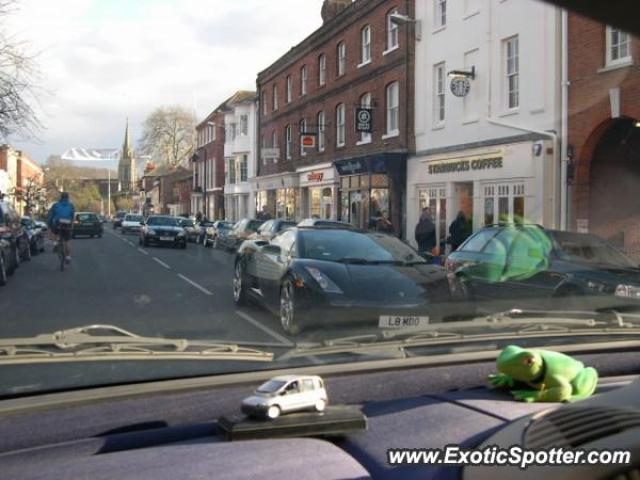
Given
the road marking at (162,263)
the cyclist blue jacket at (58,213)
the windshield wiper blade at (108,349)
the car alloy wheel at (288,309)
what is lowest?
the car alloy wheel at (288,309)

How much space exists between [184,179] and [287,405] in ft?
13.0

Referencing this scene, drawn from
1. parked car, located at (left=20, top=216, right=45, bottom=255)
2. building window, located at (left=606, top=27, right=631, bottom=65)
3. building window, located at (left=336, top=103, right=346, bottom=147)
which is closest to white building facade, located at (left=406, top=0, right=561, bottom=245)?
building window, located at (left=606, top=27, right=631, bottom=65)

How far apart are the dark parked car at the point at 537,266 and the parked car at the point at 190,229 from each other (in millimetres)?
3926

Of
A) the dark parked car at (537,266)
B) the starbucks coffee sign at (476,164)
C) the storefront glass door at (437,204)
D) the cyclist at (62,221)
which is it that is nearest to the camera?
the cyclist at (62,221)

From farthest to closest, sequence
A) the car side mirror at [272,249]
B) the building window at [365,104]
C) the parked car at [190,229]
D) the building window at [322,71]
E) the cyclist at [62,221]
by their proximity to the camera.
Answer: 1. the building window at [365,104]
2. the building window at [322,71]
3. the parked car at [190,229]
4. the car side mirror at [272,249]
5. the cyclist at [62,221]

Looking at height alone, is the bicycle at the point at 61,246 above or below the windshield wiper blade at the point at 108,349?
above

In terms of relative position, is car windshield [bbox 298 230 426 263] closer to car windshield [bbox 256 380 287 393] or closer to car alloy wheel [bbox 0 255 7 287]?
car alloy wheel [bbox 0 255 7 287]

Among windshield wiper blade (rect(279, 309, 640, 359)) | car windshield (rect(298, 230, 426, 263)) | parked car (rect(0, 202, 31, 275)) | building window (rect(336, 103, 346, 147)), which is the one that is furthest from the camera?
building window (rect(336, 103, 346, 147))

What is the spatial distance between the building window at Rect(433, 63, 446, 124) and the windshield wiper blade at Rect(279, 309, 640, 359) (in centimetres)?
1038

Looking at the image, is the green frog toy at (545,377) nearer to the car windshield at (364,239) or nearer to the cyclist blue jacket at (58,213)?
the car windshield at (364,239)

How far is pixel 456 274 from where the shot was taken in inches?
314

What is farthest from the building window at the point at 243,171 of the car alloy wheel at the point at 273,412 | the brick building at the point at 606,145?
the car alloy wheel at the point at 273,412

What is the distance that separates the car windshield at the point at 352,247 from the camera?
316 inches

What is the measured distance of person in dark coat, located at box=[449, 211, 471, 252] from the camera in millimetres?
12798
